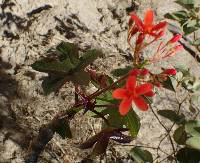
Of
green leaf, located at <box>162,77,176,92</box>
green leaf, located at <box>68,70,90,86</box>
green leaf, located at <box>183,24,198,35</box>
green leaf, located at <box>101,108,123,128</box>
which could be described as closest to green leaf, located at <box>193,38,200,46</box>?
green leaf, located at <box>183,24,198,35</box>

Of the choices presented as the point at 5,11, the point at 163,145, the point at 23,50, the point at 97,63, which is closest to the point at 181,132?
the point at 163,145

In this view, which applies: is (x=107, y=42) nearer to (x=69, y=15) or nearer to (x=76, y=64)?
(x=69, y=15)

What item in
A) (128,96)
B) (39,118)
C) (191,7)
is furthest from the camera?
(191,7)

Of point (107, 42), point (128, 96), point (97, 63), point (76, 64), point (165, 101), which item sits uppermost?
point (107, 42)

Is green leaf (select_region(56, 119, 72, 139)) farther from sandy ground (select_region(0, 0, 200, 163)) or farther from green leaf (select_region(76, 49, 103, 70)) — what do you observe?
sandy ground (select_region(0, 0, 200, 163))

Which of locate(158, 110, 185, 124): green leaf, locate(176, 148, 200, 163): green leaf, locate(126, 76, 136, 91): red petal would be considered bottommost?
locate(176, 148, 200, 163): green leaf

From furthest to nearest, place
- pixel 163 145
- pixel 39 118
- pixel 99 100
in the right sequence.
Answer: pixel 163 145
pixel 39 118
pixel 99 100

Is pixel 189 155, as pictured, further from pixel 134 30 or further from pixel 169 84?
pixel 134 30

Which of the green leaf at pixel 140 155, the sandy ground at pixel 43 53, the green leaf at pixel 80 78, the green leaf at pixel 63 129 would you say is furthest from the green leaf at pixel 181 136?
the green leaf at pixel 80 78

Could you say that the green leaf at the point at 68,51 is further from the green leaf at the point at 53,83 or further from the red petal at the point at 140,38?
the red petal at the point at 140,38
